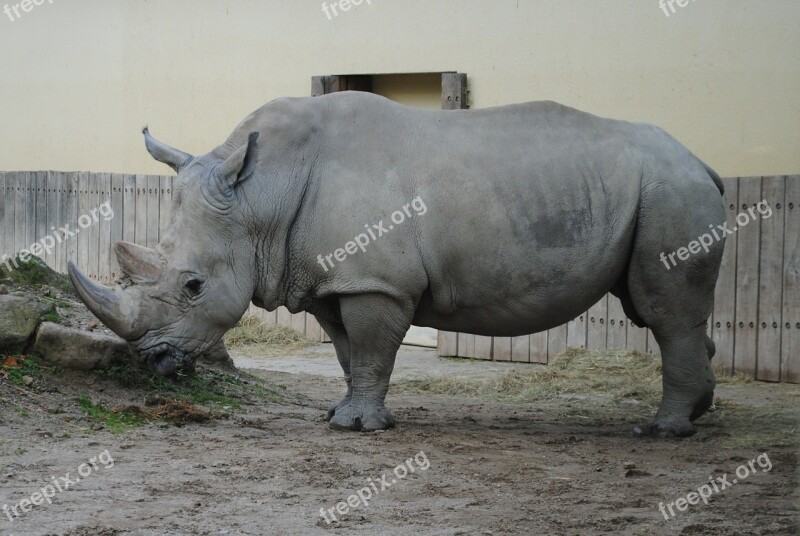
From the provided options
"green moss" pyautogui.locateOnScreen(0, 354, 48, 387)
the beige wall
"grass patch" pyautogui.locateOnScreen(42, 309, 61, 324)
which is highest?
the beige wall

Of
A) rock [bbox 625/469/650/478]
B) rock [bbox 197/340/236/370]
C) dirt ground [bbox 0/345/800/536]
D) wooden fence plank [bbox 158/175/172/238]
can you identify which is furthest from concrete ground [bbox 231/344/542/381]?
rock [bbox 625/469/650/478]

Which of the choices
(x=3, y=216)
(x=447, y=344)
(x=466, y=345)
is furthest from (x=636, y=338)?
(x=3, y=216)

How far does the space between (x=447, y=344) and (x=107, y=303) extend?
218 inches

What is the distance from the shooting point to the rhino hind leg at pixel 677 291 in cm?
745

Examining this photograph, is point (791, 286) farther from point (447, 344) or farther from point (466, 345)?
point (447, 344)

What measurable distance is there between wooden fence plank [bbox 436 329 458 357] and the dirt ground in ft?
10.3

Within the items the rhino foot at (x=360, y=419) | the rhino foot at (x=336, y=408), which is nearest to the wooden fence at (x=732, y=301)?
the rhino foot at (x=336, y=408)

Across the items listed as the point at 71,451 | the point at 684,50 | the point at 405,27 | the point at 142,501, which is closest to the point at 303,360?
Result: the point at 405,27

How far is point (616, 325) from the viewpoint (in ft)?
36.4

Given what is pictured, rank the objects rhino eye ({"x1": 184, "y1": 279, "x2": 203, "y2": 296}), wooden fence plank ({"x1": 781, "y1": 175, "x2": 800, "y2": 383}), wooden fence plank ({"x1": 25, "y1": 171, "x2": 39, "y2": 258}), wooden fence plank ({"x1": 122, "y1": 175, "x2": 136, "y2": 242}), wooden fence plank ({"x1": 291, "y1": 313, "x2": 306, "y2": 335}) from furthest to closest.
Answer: wooden fence plank ({"x1": 25, "y1": 171, "x2": 39, "y2": 258})
wooden fence plank ({"x1": 122, "y1": 175, "x2": 136, "y2": 242})
wooden fence plank ({"x1": 291, "y1": 313, "x2": 306, "y2": 335})
wooden fence plank ({"x1": 781, "y1": 175, "x2": 800, "y2": 383})
rhino eye ({"x1": 184, "y1": 279, "x2": 203, "y2": 296})

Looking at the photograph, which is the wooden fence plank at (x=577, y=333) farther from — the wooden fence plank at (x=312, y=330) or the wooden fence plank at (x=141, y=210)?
the wooden fence plank at (x=141, y=210)

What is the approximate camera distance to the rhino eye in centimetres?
719

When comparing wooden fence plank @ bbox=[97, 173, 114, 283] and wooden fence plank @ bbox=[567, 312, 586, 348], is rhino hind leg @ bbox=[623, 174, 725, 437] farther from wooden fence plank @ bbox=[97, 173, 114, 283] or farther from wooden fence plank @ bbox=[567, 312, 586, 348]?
wooden fence plank @ bbox=[97, 173, 114, 283]

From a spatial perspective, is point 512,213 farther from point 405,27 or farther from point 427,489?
point 405,27
